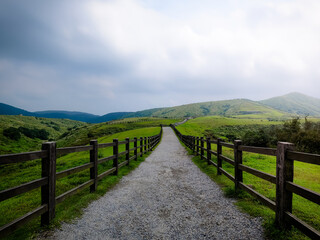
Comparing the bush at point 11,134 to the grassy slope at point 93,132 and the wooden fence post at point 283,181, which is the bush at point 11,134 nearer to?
the grassy slope at point 93,132

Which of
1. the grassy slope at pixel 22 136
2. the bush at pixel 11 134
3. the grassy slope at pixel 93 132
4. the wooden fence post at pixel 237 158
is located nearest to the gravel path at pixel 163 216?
the wooden fence post at pixel 237 158

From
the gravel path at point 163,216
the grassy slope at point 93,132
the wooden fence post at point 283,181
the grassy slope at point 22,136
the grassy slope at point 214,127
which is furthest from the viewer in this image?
the grassy slope at point 93,132

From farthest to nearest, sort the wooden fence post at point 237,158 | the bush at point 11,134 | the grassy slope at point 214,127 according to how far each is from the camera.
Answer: the bush at point 11,134
the grassy slope at point 214,127
the wooden fence post at point 237,158

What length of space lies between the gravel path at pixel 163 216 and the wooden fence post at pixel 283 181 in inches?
21.8

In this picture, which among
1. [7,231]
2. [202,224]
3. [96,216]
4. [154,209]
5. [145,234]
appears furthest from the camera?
[154,209]

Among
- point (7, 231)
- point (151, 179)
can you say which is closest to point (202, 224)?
point (7, 231)

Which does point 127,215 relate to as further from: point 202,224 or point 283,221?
point 283,221

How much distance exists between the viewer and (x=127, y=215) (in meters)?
5.07

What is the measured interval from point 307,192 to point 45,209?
5.14 meters

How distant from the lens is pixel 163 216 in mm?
5020

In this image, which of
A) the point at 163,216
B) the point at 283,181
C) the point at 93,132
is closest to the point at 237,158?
the point at 283,181

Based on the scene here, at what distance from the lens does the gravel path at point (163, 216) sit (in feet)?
13.5

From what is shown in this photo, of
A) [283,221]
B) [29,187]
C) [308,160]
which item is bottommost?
[283,221]

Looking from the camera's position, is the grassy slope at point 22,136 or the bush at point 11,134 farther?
the bush at point 11,134
